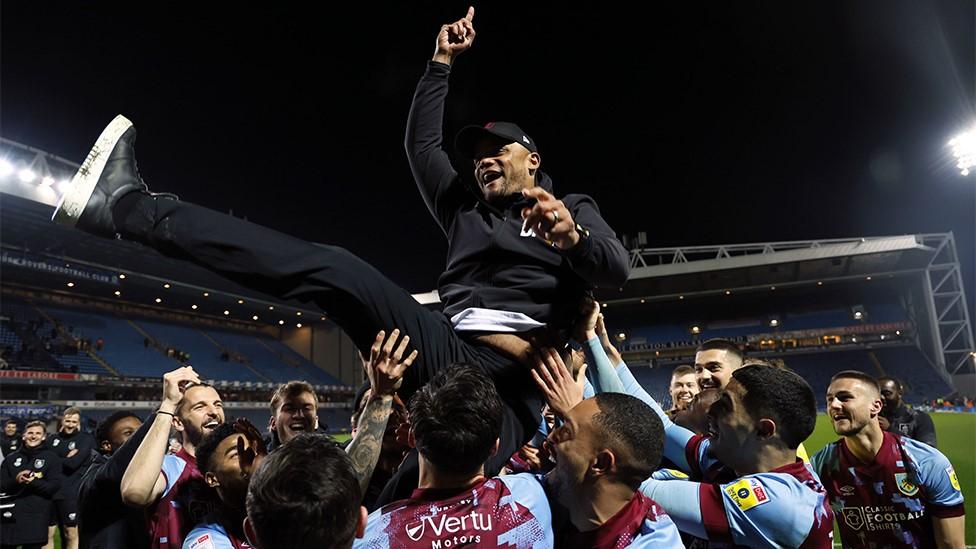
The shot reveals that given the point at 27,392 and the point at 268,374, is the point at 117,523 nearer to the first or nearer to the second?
the point at 27,392

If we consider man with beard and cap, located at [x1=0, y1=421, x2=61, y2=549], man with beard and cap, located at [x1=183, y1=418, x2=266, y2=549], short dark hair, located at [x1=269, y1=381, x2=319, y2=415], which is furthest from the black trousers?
man with beard and cap, located at [x1=0, y1=421, x2=61, y2=549]

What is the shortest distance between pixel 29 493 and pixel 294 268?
791 centimetres

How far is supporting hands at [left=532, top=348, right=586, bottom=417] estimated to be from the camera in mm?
2342

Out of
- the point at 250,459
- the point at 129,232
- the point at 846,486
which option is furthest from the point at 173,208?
the point at 846,486

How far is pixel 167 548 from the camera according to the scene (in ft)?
10.1

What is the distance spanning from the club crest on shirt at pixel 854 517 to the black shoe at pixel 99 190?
185 inches

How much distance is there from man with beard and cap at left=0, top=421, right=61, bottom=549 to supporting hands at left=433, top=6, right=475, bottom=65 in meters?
7.81

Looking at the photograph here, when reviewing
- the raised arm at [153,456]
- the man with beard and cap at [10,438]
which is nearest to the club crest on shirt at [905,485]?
the raised arm at [153,456]

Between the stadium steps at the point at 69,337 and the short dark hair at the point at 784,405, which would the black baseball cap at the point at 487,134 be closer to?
the short dark hair at the point at 784,405

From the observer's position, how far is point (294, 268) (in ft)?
6.66

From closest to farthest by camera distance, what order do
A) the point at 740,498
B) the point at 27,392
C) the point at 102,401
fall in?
1. the point at 740,498
2. the point at 27,392
3. the point at 102,401

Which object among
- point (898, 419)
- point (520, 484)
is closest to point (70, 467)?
point (520, 484)

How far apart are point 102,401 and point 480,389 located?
1242 inches

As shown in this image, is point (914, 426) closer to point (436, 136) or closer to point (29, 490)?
point (436, 136)
